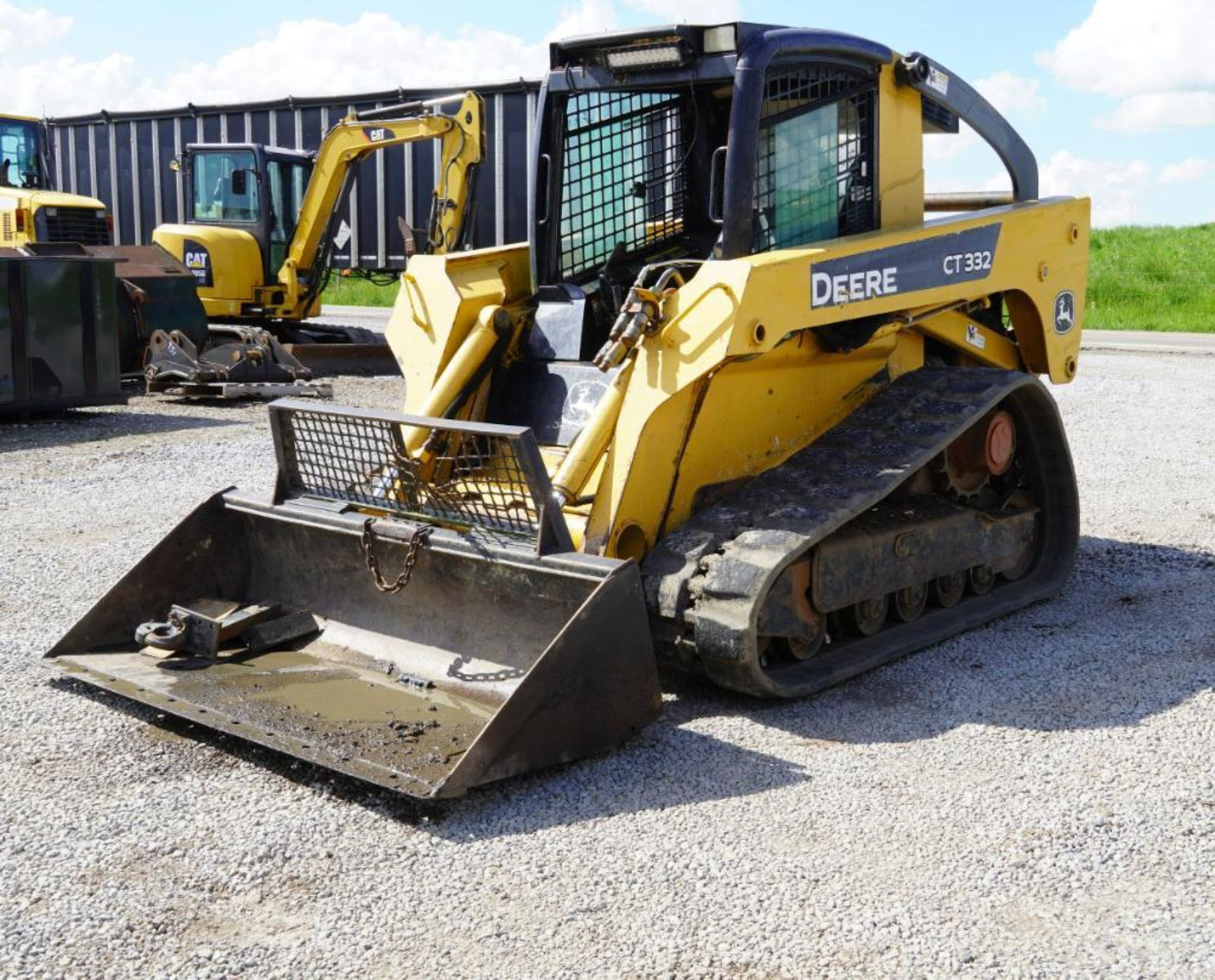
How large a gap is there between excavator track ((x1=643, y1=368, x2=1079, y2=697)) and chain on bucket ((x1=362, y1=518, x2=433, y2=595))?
769mm

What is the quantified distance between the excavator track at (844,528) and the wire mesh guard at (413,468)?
0.56m

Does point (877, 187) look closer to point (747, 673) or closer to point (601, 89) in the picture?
point (601, 89)

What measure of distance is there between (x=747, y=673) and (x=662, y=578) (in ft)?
1.41

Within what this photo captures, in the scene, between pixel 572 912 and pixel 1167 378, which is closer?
pixel 572 912

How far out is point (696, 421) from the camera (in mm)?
5270

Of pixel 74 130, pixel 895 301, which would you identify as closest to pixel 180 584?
pixel 895 301

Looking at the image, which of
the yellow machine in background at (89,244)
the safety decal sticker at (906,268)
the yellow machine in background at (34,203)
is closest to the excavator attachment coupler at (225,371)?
the yellow machine in background at (89,244)

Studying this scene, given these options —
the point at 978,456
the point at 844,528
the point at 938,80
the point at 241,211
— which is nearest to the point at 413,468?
the point at 844,528

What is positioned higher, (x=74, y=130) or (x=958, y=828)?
(x=74, y=130)

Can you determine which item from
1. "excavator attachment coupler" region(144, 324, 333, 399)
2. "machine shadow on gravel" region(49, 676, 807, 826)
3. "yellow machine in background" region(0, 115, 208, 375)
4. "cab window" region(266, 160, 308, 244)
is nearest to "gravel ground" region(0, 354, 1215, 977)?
"machine shadow on gravel" region(49, 676, 807, 826)

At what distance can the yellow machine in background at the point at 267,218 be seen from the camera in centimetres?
1592

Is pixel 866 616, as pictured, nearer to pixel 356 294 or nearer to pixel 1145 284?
pixel 1145 284

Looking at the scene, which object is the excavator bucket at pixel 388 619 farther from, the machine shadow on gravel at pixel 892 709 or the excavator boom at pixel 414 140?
Answer: the excavator boom at pixel 414 140

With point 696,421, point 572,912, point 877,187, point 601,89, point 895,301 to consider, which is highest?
point 601,89
